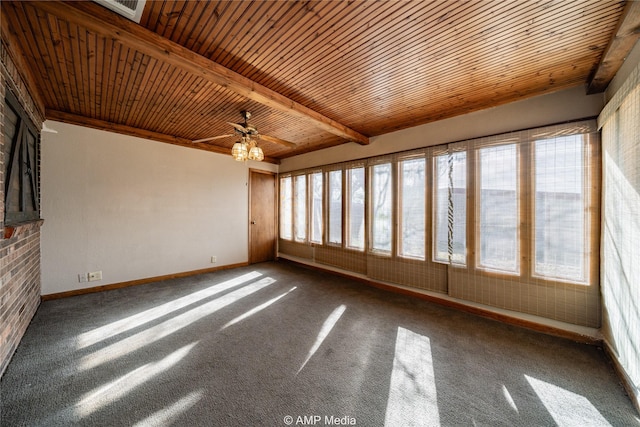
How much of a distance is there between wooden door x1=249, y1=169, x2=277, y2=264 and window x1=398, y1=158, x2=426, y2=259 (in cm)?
349

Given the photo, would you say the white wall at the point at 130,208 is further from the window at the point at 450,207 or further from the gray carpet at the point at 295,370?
the window at the point at 450,207

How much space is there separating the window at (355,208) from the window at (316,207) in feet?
2.55

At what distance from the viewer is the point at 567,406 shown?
1.61 m

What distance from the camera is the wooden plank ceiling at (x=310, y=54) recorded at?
1.67 metres

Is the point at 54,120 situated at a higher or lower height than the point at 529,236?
higher

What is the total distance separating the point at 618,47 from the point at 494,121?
4.02 feet

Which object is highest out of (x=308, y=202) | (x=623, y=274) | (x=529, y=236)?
(x=308, y=202)

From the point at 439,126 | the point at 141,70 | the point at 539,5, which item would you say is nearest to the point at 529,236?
the point at 439,126

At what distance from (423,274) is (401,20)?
3.16 metres

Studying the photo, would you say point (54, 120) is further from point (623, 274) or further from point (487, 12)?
point (623, 274)

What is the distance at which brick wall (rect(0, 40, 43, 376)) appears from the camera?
5.97 ft

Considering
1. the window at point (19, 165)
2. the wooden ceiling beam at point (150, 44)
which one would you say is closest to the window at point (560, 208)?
the wooden ceiling beam at point (150, 44)

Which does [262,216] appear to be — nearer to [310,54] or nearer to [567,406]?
[310,54]

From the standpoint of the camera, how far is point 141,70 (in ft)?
7.88
